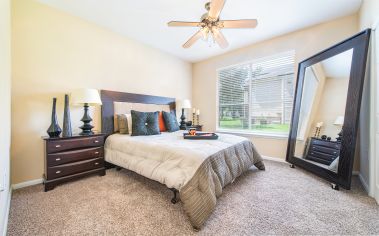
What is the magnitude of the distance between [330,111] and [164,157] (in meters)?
Result: 2.53

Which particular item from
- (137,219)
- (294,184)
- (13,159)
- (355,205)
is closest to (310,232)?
(355,205)

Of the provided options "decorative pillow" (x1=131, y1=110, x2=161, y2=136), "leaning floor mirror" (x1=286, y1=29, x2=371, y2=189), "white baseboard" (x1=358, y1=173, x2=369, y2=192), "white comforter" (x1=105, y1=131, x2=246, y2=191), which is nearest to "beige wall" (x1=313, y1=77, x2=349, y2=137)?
"leaning floor mirror" (x1=286, y1=29, x2=371, y2=189)

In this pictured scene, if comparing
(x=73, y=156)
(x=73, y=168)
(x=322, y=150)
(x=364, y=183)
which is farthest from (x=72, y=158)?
(x=364, y=183)

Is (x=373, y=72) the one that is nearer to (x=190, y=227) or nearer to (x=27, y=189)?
(x=190, y=227)

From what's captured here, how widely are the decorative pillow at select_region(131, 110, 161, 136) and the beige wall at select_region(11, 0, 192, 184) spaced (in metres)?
0.74

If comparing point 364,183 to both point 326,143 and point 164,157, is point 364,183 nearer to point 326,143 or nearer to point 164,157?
point 326,143

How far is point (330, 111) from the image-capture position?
2.33 m

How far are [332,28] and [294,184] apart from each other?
2.74 m

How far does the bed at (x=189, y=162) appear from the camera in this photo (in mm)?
1435

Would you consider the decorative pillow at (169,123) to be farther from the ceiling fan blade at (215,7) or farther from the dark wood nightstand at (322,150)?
the dark wood nightstand at (322,150)

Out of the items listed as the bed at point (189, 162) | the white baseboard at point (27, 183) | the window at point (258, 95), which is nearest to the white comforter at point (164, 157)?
the bed at point (189, 162)

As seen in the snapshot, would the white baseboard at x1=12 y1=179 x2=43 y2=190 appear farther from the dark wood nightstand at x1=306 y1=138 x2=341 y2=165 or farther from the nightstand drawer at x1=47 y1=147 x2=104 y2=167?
the dark wood nightstand at x1=306 y1=138 x2=341 y2=165

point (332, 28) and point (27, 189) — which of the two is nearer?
point (27, 189)

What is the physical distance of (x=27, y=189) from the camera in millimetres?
2072
